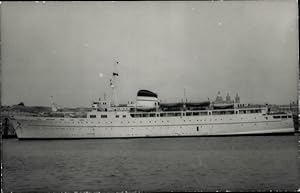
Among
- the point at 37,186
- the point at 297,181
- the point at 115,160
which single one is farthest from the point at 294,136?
the point at 37,186

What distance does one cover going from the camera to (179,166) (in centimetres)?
1021

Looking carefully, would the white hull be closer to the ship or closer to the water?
the ship

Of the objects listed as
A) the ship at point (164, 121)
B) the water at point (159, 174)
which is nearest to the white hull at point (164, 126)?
the ship at point (164, 121)

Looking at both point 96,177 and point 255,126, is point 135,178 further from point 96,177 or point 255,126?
point 255,126

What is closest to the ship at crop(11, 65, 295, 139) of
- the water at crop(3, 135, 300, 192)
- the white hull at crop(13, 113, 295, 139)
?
the white hull at crop(13, 113, 295, 139)

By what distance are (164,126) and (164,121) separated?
0.27m

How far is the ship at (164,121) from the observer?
71.6 ft

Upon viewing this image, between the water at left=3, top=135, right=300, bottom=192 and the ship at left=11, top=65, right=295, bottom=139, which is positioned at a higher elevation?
the ship at left=11, top=65, right=295, bottom=139

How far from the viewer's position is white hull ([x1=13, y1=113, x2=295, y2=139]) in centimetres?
2183

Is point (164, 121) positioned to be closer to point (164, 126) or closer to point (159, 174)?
point (164, 126)

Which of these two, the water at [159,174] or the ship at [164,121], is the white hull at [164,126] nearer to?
the ship at [164,121]

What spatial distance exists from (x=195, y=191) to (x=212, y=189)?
0.33 m

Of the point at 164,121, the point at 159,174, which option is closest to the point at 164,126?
the point at 164,121

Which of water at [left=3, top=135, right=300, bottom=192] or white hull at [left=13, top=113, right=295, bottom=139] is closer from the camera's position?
water at [left=3, top=135, right=300, bottom=192]
